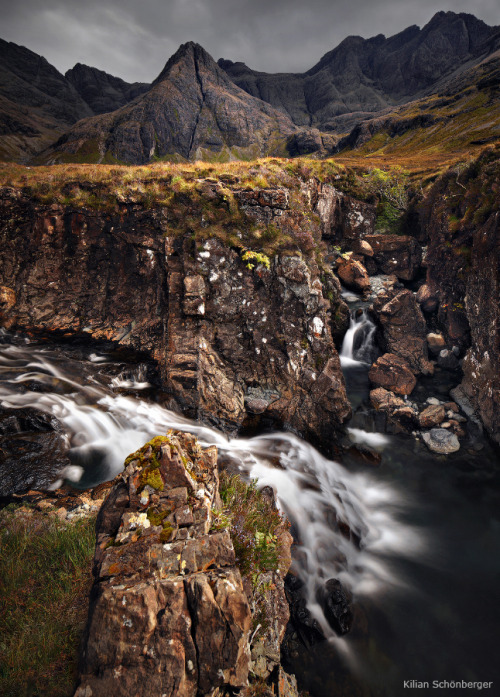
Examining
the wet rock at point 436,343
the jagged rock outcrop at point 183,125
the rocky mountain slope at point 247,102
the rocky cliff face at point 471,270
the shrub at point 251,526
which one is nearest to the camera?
the shrub at point 251,526

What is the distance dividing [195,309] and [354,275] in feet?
46.1

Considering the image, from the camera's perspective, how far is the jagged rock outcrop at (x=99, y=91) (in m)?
182

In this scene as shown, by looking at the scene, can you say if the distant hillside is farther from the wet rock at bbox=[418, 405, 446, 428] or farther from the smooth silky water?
the wet rock at bbox=[418, 405, 446, 428]

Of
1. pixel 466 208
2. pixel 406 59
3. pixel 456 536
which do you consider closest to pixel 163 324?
pixel 456 536

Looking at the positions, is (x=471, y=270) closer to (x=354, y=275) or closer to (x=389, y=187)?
(x=354, y=275)

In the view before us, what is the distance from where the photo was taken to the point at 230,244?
14023 millimetres

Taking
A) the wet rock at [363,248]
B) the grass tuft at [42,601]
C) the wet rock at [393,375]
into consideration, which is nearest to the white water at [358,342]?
the wet rock at [393,375]

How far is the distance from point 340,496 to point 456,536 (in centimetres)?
400

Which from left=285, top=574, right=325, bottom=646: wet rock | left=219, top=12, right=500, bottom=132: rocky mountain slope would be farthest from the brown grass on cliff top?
left=219, top=12, right=500, bottom=132: rocky mountain slope

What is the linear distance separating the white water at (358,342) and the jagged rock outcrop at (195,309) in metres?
4.94

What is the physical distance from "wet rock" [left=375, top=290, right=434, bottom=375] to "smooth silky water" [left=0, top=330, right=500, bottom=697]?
5.06 metres

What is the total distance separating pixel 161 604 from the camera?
343cm

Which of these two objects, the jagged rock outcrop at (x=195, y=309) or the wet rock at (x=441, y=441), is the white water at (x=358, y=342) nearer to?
the jagged rock outcrop at (x=195, y=309)

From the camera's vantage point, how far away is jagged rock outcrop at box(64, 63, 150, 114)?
597ft
